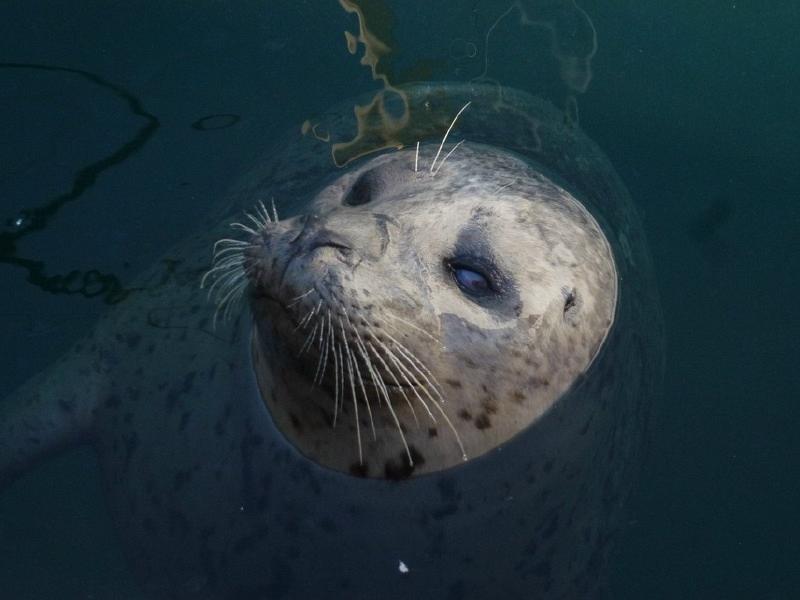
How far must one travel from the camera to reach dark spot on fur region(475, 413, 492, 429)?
8.61ft

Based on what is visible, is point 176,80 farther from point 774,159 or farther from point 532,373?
point 774,159

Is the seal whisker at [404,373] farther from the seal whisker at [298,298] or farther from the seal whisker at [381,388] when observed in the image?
the seal whisker at [298,298]

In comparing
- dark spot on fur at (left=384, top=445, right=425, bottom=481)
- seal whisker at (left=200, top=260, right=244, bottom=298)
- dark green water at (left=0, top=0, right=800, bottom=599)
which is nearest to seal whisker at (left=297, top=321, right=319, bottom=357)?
seal whisker at (left=200, top=260, right=244, bottom=298)

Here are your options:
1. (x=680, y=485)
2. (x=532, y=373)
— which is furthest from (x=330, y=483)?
(x=680, y=485)

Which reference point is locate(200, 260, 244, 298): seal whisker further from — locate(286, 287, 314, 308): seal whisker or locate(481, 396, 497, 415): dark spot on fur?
locate(481, 396, 497, 415): dark spot on fur

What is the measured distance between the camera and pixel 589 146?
480 centimetres

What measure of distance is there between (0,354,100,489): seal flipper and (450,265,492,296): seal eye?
5.80ft

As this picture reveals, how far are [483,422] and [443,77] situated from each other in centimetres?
306

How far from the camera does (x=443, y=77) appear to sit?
5.21 m

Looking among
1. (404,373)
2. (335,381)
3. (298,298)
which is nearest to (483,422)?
(404,373)

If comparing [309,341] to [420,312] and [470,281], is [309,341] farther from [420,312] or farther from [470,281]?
[470,281]

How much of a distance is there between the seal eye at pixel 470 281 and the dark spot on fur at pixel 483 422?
1.28ft

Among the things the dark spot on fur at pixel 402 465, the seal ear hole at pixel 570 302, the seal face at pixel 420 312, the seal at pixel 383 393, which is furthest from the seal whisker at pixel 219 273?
the seal ear hole at pixel 570 302

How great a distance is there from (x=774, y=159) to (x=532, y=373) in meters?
3.66
